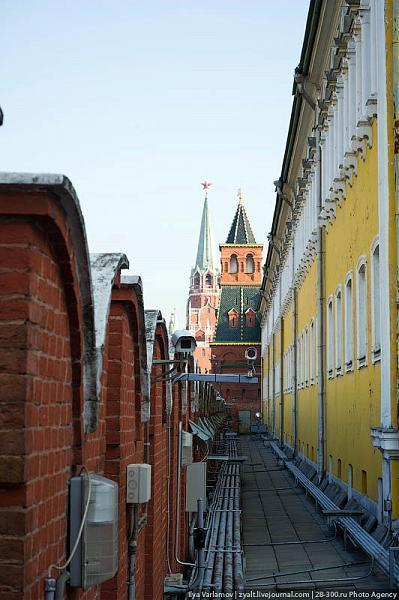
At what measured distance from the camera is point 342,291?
1827 centimetres

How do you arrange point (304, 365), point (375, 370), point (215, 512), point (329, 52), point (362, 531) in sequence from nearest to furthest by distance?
point (362, 531)
point (375, 370)
point (215, 512)
point (329, 52)
point (304, 365)

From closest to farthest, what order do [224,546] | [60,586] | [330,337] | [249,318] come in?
[60,586]
[224,546]
[330,337]
[249,318]

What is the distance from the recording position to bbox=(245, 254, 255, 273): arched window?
93300 mm

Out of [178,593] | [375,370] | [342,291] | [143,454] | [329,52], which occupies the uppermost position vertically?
[329,52]

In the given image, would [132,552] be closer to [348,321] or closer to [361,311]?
[361,311]

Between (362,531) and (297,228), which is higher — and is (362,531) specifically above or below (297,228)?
A: below

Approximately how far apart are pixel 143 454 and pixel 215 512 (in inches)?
335

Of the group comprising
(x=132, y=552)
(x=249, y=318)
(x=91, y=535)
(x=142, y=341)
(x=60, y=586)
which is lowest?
(x=132, y=552)

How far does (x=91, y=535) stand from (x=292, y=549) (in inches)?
352

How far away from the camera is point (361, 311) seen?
15.7 m

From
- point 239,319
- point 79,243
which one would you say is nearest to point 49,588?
point 79,243

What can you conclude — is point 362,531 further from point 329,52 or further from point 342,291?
point 329,52

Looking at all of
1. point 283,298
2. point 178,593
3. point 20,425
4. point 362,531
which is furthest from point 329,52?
point 283,298

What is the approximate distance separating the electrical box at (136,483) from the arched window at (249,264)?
85.4 metres
